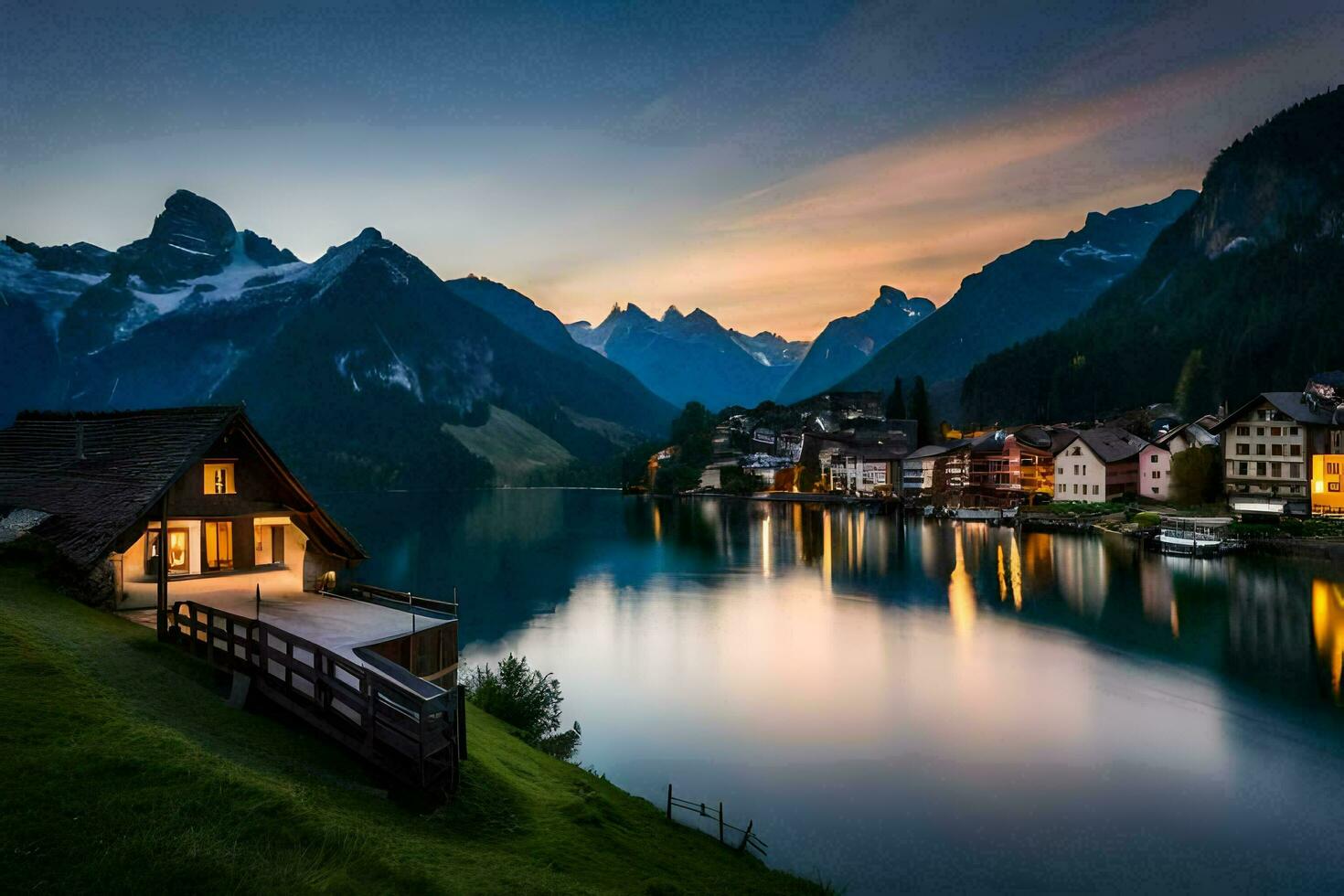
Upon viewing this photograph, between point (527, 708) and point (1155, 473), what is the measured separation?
10471 centimetres

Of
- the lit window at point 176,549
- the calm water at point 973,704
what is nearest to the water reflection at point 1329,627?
the calm water at point 973,704

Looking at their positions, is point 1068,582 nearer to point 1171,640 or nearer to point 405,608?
point 1171,640

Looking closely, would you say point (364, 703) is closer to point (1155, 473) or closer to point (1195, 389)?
point (1155, 473)

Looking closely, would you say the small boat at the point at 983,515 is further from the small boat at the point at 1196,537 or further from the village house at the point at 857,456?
the village house at the point at 857,456

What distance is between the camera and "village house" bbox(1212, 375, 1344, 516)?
81250 mm

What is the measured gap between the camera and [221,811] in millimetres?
10195

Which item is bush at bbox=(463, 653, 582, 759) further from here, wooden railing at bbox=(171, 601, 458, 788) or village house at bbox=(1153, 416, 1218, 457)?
village house at bbox=(1153, 416, 1218, 457)

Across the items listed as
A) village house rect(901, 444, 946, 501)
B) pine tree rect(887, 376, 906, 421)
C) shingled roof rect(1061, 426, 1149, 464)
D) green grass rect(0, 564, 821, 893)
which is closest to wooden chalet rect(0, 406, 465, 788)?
green grass rect(0, 564, 821, 893)

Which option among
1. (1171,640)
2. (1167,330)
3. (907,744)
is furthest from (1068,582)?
(1167,330)

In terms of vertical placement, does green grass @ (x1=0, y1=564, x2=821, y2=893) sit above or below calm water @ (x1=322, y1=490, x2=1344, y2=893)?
above

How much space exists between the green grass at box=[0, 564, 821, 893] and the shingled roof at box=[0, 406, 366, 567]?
12.9 feet

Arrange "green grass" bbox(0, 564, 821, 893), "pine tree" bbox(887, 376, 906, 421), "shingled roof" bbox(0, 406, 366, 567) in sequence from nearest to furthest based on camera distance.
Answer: "green grass" bbox(0, 564, 821, 893) → "shingled roof" bbox(0, 406, 366, 567) → "pine tree" bbox(887, 376, 906, 421)

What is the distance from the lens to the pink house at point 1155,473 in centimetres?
10262

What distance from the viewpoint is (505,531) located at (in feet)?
389
